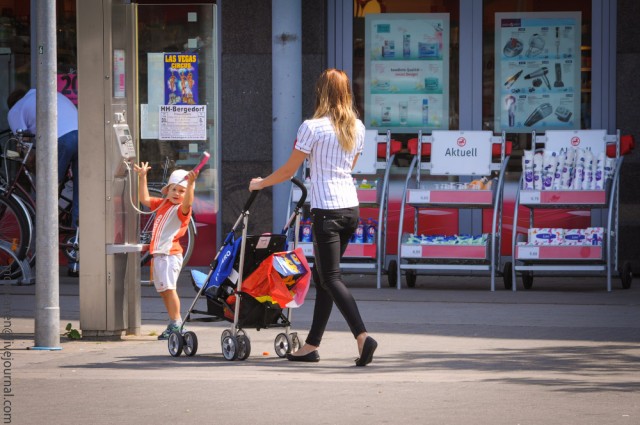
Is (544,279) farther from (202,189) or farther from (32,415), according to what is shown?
(32,415)

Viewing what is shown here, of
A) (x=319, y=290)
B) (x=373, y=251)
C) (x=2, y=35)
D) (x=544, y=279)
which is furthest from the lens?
(x=2, y=35)

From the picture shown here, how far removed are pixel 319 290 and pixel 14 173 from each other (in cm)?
682

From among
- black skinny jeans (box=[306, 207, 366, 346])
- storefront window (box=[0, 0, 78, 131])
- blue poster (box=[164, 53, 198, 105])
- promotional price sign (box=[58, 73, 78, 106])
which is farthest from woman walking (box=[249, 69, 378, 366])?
storefront window (box=[0, 0, 78, 131])

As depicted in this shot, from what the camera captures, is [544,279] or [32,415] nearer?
[32,415]

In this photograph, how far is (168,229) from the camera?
938 cm

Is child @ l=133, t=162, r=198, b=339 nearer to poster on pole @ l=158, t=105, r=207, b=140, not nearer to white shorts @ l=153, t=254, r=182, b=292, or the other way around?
white shorts @ l=153, t=254, r=182, b=292

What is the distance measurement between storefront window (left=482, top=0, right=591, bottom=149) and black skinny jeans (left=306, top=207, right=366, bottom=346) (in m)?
6.60

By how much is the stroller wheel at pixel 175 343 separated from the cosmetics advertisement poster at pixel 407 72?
6.60 m

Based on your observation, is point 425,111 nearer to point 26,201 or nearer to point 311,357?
point 26,201

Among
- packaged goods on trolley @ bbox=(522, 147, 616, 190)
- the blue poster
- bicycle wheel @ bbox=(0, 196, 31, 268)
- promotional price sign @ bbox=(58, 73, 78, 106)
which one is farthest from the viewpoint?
promotional price sign @ bbox=(58, 73, 78, 106)

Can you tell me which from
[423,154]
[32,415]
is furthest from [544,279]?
[32,415]

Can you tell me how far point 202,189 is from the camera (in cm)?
1451

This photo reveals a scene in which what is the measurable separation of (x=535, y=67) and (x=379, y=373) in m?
7.52

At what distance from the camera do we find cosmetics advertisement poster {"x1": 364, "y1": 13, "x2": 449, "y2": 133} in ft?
48.5
